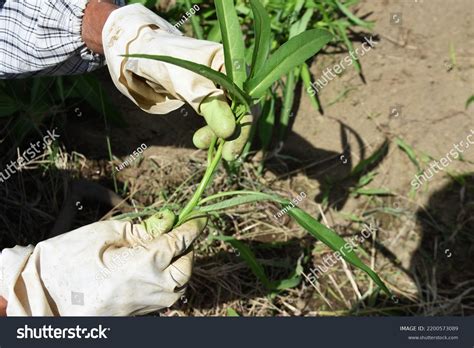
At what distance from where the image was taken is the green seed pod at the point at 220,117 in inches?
49.6

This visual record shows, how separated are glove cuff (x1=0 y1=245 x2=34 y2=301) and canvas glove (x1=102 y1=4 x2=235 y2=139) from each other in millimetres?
421

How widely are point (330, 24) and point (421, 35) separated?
32 centimetres

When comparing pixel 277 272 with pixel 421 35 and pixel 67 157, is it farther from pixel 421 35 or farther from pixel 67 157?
pixel 421 35

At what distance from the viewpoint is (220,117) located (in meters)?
1.27

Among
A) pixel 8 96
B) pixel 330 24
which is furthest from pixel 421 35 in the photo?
pixel 8 96

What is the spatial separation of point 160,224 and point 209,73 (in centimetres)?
39

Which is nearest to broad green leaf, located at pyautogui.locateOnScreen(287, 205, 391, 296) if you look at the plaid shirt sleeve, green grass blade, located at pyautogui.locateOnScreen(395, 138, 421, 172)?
the plaid shirt sleeve

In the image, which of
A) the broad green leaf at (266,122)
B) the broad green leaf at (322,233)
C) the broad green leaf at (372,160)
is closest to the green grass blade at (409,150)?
the broad green leaf at (372,160)

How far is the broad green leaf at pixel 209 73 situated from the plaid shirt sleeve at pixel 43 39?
0.56m

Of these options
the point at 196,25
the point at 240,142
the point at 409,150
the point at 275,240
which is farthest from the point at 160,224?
the point at 409,150

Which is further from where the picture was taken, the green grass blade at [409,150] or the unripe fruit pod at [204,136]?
the green grass blade at [409,150]

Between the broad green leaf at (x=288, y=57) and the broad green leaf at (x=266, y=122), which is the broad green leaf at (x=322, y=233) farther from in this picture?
the broad green leaf at (x=266, y=122)

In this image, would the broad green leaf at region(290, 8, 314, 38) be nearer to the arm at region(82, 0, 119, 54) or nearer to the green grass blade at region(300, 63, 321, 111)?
the green grass blade at region(300, 63, 321, 111)

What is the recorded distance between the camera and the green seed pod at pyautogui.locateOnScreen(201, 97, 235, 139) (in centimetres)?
126
